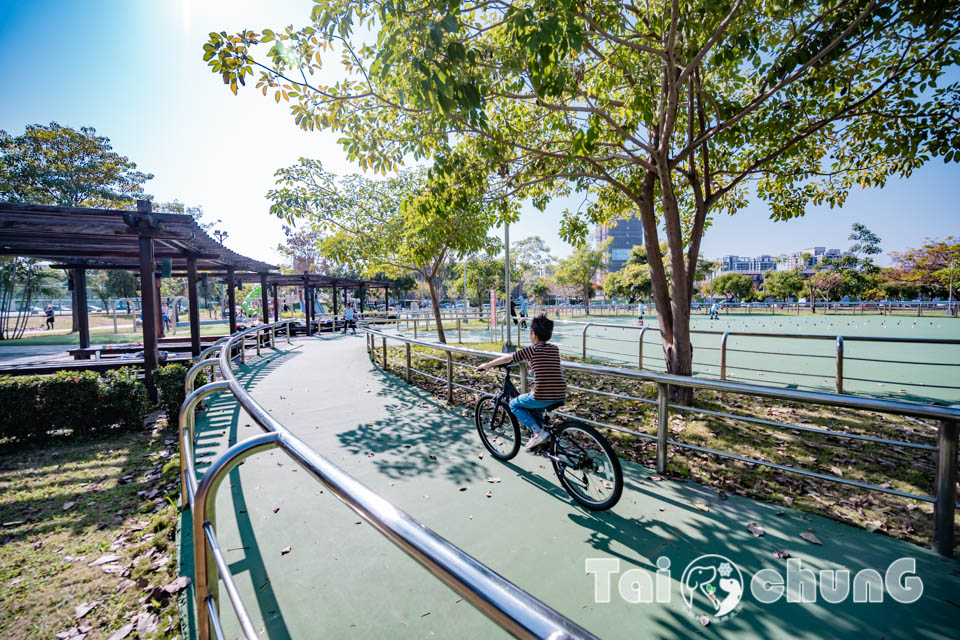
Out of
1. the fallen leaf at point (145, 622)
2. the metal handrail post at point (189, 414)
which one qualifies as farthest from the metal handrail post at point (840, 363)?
the fallen leaf at point (145, 622)

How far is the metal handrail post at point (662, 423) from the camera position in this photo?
165 inches

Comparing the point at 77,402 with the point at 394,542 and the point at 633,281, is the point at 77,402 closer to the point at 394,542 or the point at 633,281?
the point at 394,542

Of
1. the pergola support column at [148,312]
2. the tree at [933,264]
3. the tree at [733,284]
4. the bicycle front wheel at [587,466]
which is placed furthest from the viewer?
the tree at [733,284]

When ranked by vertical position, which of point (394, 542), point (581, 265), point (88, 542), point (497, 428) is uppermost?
point (581, 265)

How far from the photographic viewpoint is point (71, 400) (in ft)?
20.2

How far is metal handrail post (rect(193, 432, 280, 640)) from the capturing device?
162 centimetres

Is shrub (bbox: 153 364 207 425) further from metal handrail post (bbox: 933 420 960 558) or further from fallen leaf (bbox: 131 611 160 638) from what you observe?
metal handrail post (bbox: 933 420 960 558)

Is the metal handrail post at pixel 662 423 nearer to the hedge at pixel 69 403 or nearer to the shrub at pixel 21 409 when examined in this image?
the hedge at pixel 69 403

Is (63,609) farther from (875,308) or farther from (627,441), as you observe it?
(875,308)

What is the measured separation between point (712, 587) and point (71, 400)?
8.47m

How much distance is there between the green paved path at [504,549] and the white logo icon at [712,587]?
57 millimetres

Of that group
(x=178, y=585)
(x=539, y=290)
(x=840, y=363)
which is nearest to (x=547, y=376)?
(x=178, y=585)

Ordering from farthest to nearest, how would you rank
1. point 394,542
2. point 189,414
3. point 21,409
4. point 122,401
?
point 122,401
point 21,409
point 189,414
point 394,542

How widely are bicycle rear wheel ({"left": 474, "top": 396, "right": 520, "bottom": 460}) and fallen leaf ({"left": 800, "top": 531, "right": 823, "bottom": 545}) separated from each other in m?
2.60
